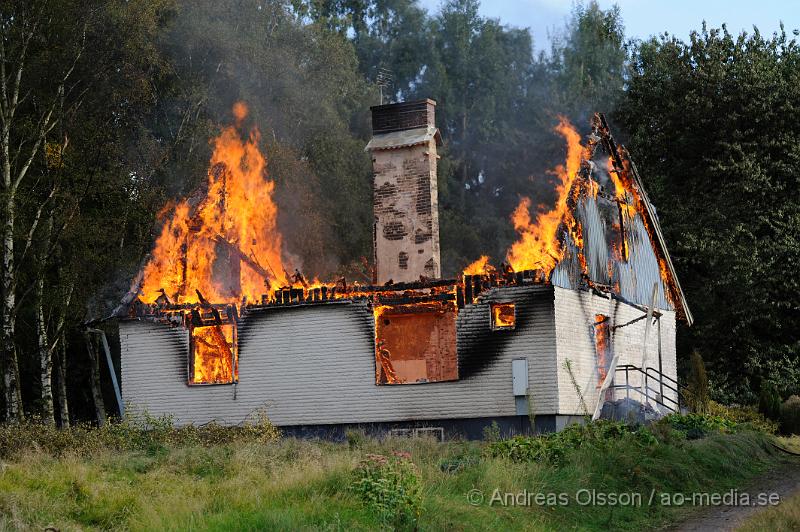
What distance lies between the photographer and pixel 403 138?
30000mm

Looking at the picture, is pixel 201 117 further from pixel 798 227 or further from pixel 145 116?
pixel 798 227

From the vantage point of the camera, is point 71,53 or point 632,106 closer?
point 71,53

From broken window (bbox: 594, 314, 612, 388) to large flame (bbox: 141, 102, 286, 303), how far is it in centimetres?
845

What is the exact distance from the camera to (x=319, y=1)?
55.4m

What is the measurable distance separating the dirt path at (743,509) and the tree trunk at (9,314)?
1762 cm

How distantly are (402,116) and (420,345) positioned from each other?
6.93 metres

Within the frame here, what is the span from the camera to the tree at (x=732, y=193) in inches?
1403

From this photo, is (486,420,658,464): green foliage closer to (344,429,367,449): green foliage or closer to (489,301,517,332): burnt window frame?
(344,429,367,449): green foliage

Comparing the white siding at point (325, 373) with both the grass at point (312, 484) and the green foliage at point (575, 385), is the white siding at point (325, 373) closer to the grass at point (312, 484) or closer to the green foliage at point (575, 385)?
the green foliage at point (575, 385)

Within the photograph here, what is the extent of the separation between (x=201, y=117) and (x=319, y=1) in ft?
55.9

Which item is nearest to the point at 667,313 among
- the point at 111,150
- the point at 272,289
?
the point at 272,289

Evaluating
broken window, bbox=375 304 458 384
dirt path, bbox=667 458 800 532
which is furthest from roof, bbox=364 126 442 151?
dirt path, bbox=667 458 800 532

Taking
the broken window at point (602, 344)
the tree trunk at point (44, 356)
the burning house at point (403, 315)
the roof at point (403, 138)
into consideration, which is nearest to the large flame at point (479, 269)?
the burning house at point (403, 315)

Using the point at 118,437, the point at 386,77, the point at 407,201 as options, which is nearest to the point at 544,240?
the point at 407,201
